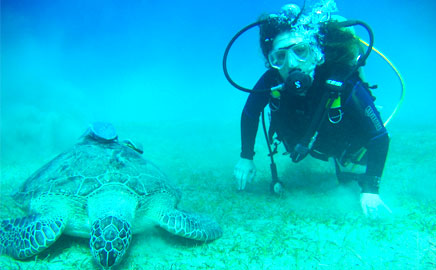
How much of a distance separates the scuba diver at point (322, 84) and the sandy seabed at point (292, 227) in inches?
18.2

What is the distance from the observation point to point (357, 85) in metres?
3.23

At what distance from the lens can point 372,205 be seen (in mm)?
2840

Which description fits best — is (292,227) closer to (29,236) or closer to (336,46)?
(336,46)

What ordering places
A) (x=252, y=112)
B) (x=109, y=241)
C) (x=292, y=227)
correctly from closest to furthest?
(x=109, y=241), (x=292, y=227), (x=252, y=112)

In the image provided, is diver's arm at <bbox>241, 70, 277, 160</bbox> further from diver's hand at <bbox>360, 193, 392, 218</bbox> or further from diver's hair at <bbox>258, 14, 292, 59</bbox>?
diver's hand at <bbox>360, 193, 392, 218</bbox>

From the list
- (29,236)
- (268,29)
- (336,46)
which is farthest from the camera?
(268,29)

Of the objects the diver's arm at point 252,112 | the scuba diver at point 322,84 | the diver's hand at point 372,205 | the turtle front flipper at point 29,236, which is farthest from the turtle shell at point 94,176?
the diver's hand at point 372,205

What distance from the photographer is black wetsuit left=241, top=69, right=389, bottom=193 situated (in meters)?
3.16

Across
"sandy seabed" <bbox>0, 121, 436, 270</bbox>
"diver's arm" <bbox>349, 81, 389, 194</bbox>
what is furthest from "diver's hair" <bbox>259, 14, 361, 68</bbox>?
"sandy seabed" <bbox>0, 121, 436, 270</bbox>

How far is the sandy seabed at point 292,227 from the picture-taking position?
2.07 m

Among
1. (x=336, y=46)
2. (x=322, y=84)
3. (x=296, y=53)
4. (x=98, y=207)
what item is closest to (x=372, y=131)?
(x=322, y=84)

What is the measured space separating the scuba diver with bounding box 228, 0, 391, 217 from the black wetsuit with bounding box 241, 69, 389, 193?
0.01 meters

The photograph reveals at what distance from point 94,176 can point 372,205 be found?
10.4 ft

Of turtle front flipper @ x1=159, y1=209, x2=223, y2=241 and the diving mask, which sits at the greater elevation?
the diving mask
